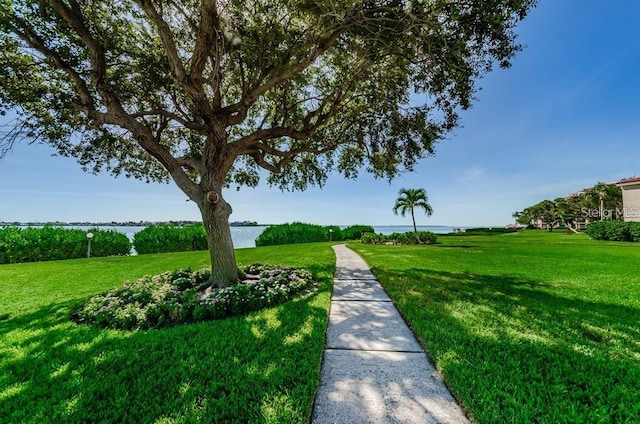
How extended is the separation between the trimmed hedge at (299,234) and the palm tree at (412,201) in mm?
7300

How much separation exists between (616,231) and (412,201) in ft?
57.1

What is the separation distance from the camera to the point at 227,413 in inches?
87.1

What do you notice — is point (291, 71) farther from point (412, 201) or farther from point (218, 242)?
point (412, 201)

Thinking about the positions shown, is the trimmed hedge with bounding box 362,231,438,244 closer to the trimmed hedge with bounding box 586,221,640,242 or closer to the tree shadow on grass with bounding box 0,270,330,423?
the trimmed hedge with bounding box 586,221,640,242

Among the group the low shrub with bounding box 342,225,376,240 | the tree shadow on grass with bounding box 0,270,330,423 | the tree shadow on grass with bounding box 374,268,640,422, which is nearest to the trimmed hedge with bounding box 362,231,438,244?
the low shrub with bounding box 342,225,376,240

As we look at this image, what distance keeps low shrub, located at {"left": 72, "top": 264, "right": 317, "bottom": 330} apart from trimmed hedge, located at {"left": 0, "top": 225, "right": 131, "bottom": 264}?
1207 cm

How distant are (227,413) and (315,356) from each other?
1154 mm

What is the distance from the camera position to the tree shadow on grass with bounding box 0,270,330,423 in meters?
2.28

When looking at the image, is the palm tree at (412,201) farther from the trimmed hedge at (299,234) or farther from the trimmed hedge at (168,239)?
the trimmed hedge at (168,239)

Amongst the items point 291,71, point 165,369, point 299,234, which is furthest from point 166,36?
point 299,234

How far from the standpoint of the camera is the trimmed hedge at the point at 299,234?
2517cm

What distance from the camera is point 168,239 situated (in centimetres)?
1861

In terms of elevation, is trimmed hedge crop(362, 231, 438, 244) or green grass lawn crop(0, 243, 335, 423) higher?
trimmed hedge crop(362, 231, 438, 244)

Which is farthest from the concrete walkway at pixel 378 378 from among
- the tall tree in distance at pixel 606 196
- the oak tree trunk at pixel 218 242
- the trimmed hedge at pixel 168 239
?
the tall tree in distance at pixel 606 196
